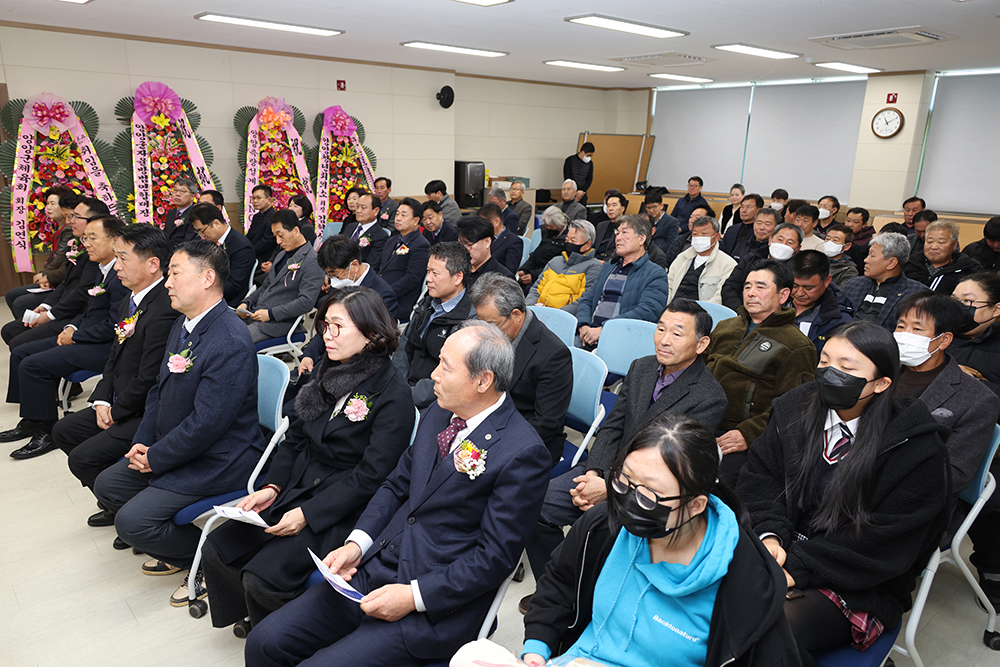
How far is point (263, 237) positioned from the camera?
21.1 feet

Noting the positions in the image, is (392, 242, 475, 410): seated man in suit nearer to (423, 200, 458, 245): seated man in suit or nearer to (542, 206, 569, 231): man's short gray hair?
(542, 206, 569, 231): man's short gray hair

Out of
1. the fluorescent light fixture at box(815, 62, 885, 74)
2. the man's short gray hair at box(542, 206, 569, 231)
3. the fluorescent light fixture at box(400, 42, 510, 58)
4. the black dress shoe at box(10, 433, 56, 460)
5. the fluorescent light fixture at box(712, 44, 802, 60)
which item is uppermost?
the fluorescent light fixture at box(815, 62, 885, 74)

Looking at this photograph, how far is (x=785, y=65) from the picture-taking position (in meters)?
9.23

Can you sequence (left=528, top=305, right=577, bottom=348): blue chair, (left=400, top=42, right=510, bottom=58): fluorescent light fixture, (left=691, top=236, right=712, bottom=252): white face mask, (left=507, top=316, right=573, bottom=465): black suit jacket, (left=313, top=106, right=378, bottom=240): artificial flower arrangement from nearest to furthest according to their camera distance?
(left=507, top=316, right=573, bottom=465): black suit jacket → (left=528, top=305, right=577, bottom=348): blue chair → (left=691, top=236, right=712, bottom=252): white face mask → (left=400, top=42, right=510, bottom=58): fluorescent light fixture → (left=313, top=106, right=378, bottom=240): artificial flower arrangement

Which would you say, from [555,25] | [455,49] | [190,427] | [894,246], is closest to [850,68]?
[555,25]

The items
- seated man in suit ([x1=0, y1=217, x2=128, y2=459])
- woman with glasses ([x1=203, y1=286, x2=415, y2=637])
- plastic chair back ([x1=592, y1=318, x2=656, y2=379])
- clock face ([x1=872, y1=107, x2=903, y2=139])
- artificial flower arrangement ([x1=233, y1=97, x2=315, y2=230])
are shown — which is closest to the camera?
woman with glasses ([x1=203, y1=286, x2=415, y2=637])

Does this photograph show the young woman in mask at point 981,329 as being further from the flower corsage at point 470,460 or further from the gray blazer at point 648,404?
the flower corsage at point 470,460

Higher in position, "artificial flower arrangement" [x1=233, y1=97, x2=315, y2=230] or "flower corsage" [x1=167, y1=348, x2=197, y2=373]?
"artificial flower arrangement" [x1=233, y1=97, x2=315, y2=230]

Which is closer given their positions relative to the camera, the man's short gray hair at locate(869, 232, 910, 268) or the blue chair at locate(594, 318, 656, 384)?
the blue chair at locate(594, 318, 656, 384)

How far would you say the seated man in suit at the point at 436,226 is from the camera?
6.89m

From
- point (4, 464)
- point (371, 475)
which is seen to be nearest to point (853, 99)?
point (371, 475)

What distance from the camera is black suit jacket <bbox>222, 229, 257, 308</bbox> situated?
540 centimetres

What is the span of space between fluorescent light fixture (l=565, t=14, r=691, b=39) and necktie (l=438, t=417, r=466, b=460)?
526 cm

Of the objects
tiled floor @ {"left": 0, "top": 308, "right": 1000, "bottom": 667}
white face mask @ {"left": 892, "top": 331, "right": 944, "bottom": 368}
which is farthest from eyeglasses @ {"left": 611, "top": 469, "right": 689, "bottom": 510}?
white face mask @ {"left": 892, "top": 331, "right": 944, "bottom": 368}
